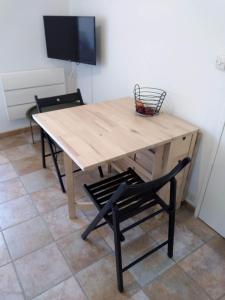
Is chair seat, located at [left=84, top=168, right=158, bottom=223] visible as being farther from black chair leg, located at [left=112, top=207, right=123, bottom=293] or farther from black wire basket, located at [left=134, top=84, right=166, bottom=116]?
black wire basket, located at [left=134, top=84, right=166, bottom=116]

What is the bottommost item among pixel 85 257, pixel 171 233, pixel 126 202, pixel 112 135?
pixel 85 257

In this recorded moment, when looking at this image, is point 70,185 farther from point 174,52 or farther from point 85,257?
point 174,52

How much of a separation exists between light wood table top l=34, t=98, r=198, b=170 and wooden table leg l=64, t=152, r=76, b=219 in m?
0.19

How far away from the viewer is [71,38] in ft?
8.32

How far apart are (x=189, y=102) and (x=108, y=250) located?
1.19 m

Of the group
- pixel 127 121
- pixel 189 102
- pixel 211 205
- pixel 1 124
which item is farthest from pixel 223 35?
pixel 1 124

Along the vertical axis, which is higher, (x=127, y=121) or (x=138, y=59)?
(x=138, y=59)

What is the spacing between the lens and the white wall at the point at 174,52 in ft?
4.81

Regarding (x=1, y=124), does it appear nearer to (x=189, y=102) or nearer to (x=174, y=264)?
(x=189, y=102)

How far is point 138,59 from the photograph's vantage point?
2.07 metres

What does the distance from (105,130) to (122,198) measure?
1.66ft

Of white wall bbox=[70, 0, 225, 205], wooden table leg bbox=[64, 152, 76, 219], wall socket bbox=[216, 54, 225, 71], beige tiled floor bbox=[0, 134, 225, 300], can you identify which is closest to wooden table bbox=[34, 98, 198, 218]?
wooden table leg bbox=[64, 152, 76, 219]

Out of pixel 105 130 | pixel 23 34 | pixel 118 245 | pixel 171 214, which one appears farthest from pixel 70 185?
pixel 23 34

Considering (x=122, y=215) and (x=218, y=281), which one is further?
(x=218, y=281)
